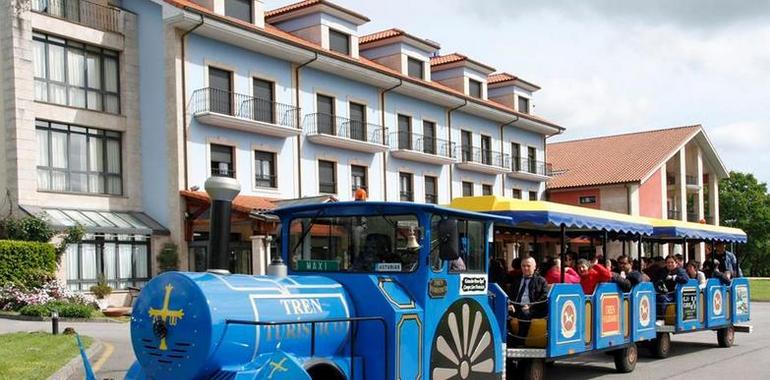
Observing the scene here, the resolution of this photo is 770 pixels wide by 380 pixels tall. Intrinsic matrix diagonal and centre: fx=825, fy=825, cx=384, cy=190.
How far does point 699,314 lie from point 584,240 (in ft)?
8.24

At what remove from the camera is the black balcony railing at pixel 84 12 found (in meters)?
25.4

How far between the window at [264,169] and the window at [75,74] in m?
5.11

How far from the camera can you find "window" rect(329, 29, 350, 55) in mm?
33888

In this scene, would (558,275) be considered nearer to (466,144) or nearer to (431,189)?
(431,189)

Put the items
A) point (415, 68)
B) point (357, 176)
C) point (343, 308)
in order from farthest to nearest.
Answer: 1. point (415, 68)
2. point (357, 176)
3. point (343, 308)

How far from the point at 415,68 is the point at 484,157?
5969 millimetres

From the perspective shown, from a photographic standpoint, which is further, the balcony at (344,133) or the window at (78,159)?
the balcony at (344,133)

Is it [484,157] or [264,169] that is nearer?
[264,169]

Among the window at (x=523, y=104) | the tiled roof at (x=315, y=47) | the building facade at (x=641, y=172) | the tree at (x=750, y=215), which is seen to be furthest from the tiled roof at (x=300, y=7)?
the tree at (x=750, y=215)

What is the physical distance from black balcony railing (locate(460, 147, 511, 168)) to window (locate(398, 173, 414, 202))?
404cm

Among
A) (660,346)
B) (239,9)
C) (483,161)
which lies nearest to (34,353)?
(660,346)

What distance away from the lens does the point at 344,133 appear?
107 feet

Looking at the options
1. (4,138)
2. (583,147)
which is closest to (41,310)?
(4,138)

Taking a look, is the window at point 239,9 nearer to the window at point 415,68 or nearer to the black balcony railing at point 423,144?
the black balcony railing at point 423,144
